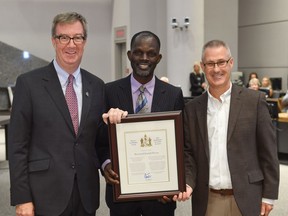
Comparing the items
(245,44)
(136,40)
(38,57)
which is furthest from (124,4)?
(136,40)

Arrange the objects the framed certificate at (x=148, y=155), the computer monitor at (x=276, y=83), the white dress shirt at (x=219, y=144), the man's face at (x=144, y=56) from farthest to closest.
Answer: the computer monitor at (x=276, y=83), the man's face at (x=144, y=56), the white dress shirt at (x=219, y=144), the framed certificate at (x=148, y=155)

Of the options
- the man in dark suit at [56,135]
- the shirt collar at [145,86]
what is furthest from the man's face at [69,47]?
the shirt collar at [145,86]

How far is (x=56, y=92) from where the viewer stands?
6.32 feet

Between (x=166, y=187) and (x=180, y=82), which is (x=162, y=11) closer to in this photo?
(x=180, y=82)

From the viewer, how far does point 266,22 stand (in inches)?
546

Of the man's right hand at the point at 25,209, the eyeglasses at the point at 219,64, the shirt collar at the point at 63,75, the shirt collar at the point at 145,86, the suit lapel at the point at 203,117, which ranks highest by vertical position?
the eyeglasses at the point at 219,64

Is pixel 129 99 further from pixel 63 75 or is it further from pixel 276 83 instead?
pixel 276 83

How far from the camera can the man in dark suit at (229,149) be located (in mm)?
2035

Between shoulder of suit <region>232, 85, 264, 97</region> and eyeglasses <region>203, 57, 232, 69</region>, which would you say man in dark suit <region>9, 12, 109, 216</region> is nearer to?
eyeglasses <region>203, 57, 232, 69</region>

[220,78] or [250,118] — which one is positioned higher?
[220,78]

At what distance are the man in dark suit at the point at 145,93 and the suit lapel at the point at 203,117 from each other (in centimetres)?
18

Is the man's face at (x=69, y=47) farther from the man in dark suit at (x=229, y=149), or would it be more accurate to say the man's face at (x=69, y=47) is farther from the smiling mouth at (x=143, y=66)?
the man in dark suit at (x=229, y=149)

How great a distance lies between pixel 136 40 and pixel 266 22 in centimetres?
1265

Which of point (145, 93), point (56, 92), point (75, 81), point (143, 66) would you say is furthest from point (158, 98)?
point (56, 92)
